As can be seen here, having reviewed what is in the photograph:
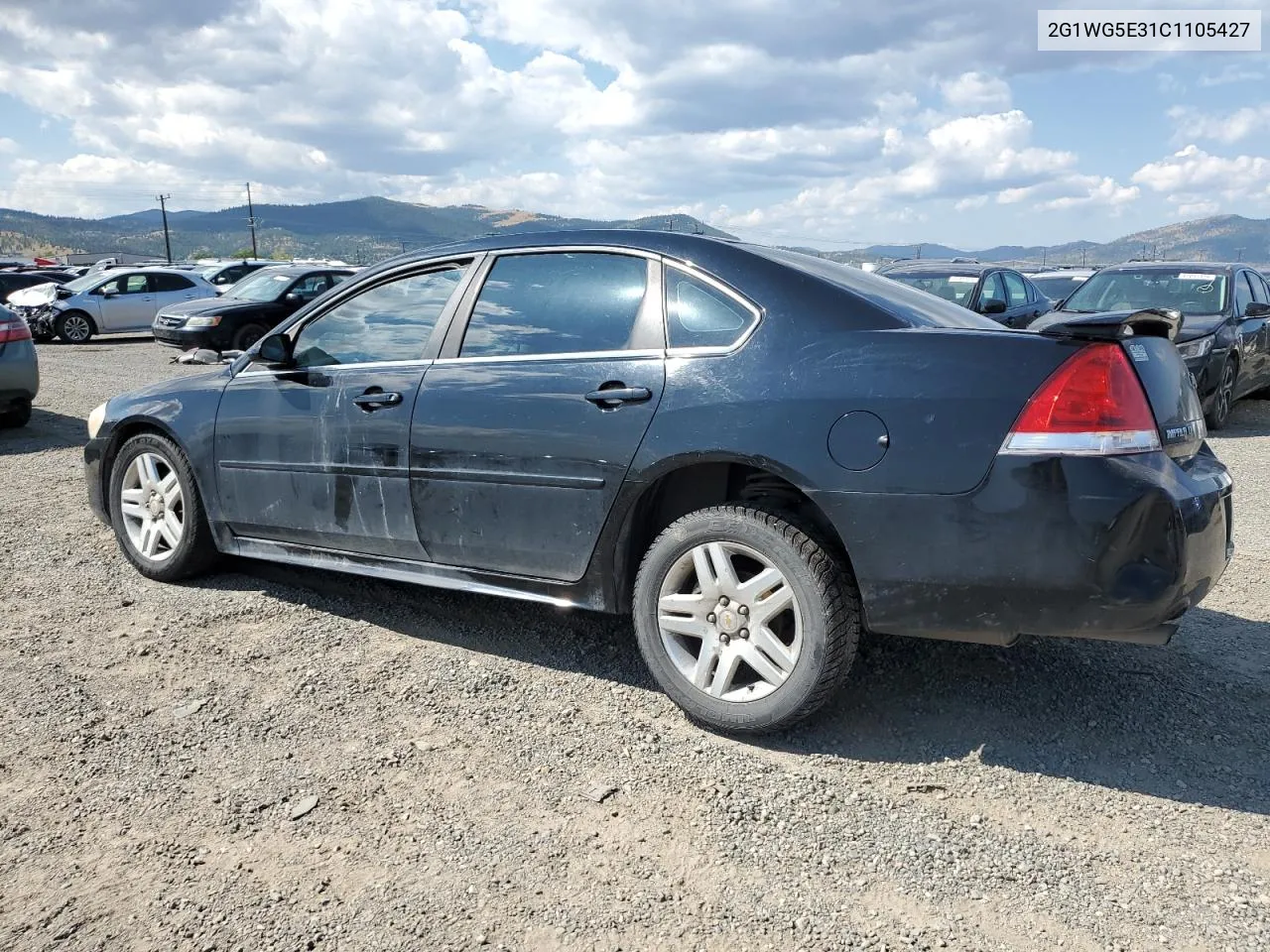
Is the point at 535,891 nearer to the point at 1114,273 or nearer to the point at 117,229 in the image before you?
the point at 1114,273

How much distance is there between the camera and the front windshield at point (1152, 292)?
10219 mm

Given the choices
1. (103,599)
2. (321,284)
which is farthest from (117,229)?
(103,599)

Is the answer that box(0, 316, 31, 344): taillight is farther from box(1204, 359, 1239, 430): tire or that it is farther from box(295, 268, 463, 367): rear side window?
box(1204, 359, 1239, 430): tire

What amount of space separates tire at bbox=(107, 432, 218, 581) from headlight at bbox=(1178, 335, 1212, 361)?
8.48 m

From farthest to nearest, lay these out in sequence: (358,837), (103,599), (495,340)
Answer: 1. (103,599)
2. (495,340)
3. (358,837)

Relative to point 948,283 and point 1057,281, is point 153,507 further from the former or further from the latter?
point 1057,281

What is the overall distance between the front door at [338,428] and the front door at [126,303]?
1898cm

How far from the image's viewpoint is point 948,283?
12.4m

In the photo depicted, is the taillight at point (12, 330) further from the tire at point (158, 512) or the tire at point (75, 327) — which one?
the tire at point (75, 327)

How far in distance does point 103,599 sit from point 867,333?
359 centimetres

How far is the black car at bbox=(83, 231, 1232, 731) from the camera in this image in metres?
2.76

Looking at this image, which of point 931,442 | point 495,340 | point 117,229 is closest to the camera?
point 931,442

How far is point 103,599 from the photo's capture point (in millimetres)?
4508

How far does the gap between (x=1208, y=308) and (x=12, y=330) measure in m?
11.4
